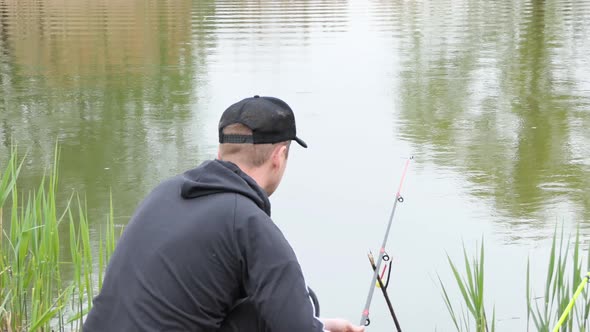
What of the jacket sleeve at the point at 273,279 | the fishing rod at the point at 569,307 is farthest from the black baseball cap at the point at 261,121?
the fishing rod at the point at 569,307

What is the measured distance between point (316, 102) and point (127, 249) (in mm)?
6498

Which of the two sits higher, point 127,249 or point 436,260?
point 127,249

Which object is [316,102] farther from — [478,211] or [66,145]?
[478,211]

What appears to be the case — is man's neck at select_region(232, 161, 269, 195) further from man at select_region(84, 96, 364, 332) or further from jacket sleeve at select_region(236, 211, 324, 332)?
jacket sleeve at select_region(236, 211, 324, 332)

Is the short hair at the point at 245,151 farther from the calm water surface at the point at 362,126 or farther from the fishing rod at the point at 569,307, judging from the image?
the calm water surface at the point at 362,126

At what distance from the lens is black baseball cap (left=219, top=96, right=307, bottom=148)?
1938 mm

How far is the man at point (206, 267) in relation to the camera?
176 cm

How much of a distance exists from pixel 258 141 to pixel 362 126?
18.2 ft

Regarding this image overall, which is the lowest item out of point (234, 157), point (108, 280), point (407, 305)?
point (407, 305)

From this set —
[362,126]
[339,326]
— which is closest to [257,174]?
[339,326]

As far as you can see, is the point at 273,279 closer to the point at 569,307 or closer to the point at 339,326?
the point at 339,326

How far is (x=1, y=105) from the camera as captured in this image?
27.9ft

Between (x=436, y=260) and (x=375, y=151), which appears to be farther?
(x=375, y=151)

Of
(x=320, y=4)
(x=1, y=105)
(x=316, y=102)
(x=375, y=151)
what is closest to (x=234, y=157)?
(x=375, y=151)
